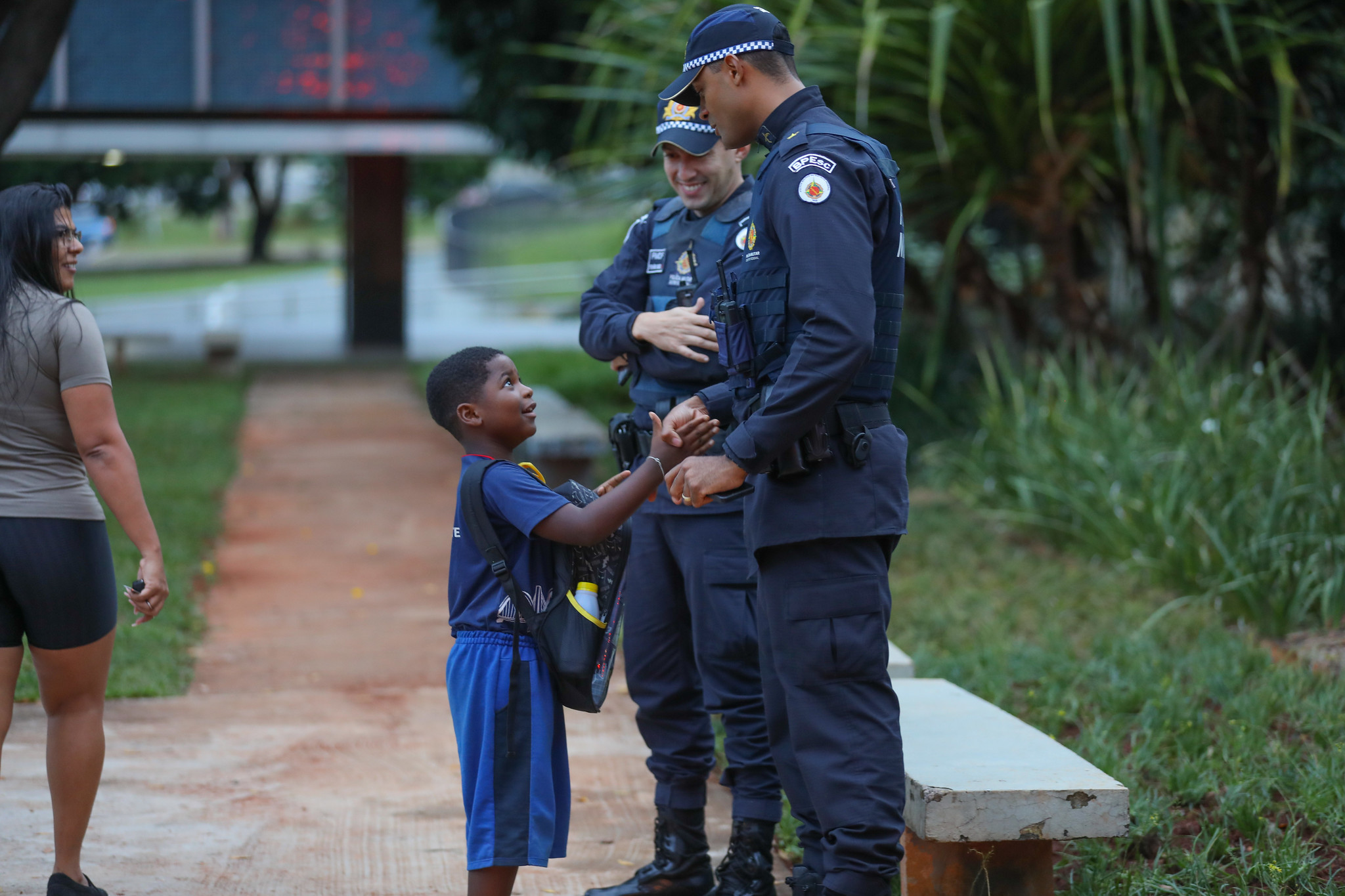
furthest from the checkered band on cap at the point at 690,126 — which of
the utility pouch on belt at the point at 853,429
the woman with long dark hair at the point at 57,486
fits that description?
the woman with long dark hair at the point at 57,486

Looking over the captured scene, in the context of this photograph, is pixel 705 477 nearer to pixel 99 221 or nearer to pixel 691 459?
pixel 691 459

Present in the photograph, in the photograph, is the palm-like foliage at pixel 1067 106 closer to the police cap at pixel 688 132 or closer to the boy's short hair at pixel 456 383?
the police cap at pixel 688 132

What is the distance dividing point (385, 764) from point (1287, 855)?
101 inches

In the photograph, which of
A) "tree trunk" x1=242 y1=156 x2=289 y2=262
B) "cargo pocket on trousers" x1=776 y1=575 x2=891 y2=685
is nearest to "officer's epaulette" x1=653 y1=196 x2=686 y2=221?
"cargo pocket on trousers" x1=776 y1=575 x2=891 y2=685

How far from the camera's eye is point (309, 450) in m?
10.2

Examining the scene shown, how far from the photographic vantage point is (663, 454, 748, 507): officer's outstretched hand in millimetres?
2566

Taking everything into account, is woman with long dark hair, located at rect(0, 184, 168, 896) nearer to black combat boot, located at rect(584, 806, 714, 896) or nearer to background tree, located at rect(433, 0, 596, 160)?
black combat boot, located at rect(584, 806, 714, 896)

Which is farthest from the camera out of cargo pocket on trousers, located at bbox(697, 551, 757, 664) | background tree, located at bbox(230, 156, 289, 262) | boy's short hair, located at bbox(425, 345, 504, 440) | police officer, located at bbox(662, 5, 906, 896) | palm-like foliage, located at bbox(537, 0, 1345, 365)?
background tree, located at bbox(230, 156, 289, 262)

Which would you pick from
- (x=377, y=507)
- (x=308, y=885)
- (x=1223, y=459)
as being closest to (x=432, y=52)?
(x=377, y=507)

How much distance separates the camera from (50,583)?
299 centimetres

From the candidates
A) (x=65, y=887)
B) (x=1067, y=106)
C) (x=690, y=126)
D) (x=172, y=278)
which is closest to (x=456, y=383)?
(x=690, y=126)

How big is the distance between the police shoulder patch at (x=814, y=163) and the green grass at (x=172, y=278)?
15.6m

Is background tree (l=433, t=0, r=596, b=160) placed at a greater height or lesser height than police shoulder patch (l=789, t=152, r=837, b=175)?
greater

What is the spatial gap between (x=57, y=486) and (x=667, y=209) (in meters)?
1.61
